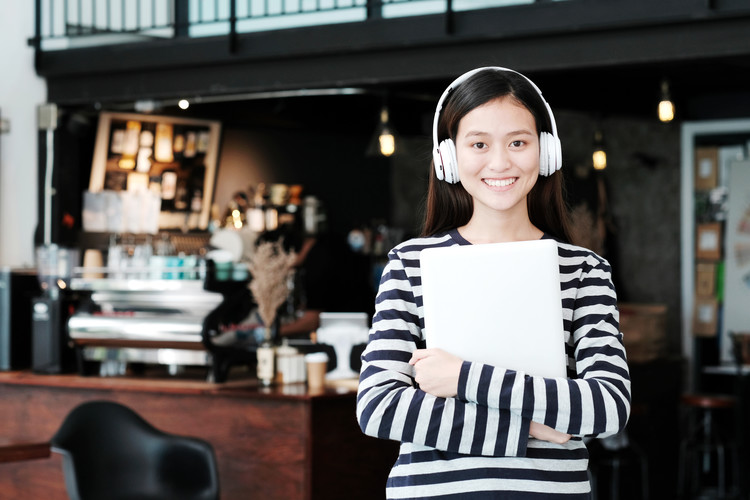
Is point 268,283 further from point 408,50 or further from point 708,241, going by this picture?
point 708,241

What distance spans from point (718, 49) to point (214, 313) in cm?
264

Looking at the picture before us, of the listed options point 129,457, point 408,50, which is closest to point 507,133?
point 129,457

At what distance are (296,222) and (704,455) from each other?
373 centimetres

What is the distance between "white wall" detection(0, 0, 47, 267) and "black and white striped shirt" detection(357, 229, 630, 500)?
5.14 m

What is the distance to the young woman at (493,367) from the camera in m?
1.38

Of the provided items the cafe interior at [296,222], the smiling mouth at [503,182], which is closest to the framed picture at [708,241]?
the cafe interior at [296,222]

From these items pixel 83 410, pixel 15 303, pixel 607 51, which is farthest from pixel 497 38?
pixel 15 303

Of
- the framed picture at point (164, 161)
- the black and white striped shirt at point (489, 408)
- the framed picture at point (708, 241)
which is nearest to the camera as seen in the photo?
the black and white striped shirt at point (489, 408)

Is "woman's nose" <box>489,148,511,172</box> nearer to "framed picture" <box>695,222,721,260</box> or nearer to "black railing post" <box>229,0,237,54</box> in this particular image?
"black railing post" <box>229,0,237,54</box>

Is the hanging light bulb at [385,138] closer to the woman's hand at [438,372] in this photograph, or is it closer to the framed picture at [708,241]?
the framed picture at [708,241]

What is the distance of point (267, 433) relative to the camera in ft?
14.2

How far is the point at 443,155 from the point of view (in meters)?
1.54

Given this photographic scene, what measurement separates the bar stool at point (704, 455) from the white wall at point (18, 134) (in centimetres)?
473

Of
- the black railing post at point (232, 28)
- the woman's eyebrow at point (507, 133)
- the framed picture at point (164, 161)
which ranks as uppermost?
the black railing post at point (232, 28)
